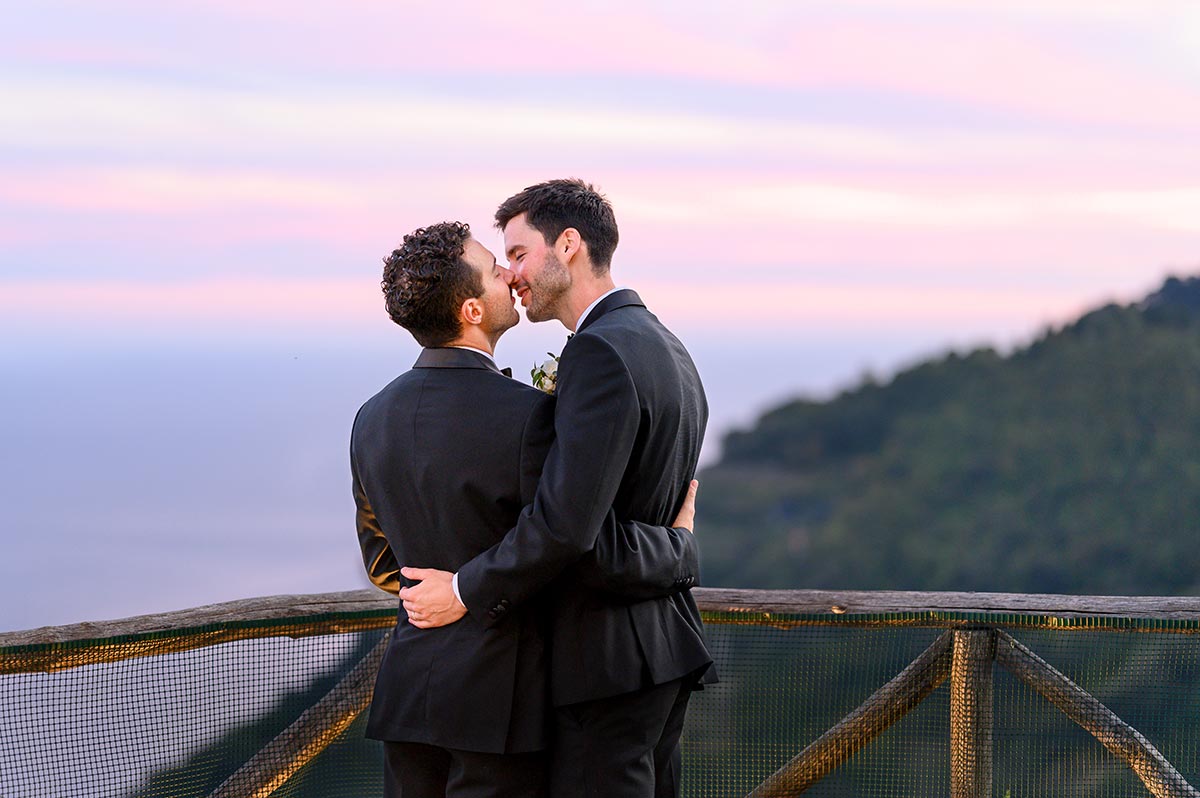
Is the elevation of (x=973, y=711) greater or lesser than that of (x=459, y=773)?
lesser

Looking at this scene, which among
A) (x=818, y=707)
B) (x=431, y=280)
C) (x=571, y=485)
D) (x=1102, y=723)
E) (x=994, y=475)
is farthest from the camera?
(x=994, y=475)

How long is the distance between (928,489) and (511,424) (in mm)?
44276

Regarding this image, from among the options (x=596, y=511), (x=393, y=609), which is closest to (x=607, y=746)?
(x=596, y=511)

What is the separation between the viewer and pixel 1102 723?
3.59m

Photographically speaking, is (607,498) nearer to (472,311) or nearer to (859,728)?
(472,311)

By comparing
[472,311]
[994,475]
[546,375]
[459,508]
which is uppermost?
[472,311]

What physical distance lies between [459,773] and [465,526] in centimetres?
46

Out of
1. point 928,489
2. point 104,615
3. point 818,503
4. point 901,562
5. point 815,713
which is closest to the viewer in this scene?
point 104,615

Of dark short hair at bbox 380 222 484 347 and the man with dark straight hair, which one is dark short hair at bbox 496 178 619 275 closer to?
the man with dark straight hair

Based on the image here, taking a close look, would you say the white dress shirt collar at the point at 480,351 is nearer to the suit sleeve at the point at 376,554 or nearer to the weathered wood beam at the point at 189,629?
the suit sleeve at the point at 376,554

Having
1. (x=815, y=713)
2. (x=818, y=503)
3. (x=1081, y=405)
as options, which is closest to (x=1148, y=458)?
(x=1081, y=405)

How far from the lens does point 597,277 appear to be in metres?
2.74

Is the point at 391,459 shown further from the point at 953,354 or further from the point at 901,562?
the point at 953,354

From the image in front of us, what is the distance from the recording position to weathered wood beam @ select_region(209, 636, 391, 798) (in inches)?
140
